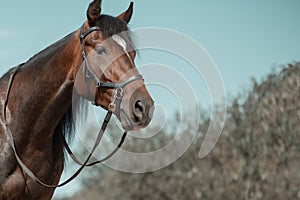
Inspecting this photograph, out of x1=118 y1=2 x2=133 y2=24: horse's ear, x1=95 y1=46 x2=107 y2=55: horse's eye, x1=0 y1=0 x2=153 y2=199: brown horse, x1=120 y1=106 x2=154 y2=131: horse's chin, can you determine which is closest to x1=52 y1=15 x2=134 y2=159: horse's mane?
x1=0 y1=0 x2=153 y2=199: brown horse

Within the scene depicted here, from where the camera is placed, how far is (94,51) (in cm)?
492

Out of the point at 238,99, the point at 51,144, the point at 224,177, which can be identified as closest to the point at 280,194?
the point at 224,177

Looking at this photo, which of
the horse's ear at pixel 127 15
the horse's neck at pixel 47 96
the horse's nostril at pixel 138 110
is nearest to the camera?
the horse's nostril at pixel 138 110

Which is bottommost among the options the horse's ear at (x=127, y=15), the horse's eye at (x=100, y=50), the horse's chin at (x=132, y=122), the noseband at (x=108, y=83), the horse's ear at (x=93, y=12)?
the horse's chin at (x=132, y=122)

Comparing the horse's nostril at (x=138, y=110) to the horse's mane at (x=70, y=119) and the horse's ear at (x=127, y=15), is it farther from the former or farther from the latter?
the horse's ear at (x=127, y=15)

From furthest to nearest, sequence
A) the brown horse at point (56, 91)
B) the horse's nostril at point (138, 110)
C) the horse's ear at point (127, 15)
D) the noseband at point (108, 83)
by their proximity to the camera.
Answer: the horse's ear at point (127, 15), the brown horse at point (56, 91), the noseband at point (108, 83), the horse's nostril at point (138, 110)

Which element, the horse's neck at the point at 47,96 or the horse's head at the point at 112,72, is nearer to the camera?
the horse's head at the point at 112,72

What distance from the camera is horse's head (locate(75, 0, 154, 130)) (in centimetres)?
455

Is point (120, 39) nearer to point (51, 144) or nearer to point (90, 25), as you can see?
point (90, 25)

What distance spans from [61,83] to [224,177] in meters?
12.7

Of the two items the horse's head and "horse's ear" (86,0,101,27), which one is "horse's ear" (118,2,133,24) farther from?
"horse's ear" (86,0,101,27)

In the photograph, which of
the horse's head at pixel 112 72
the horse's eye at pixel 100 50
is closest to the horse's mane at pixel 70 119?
the horse's head at pixel 112 72

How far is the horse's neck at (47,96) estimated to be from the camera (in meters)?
5.20

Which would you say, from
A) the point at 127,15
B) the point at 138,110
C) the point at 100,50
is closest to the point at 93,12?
the point at 100,50
